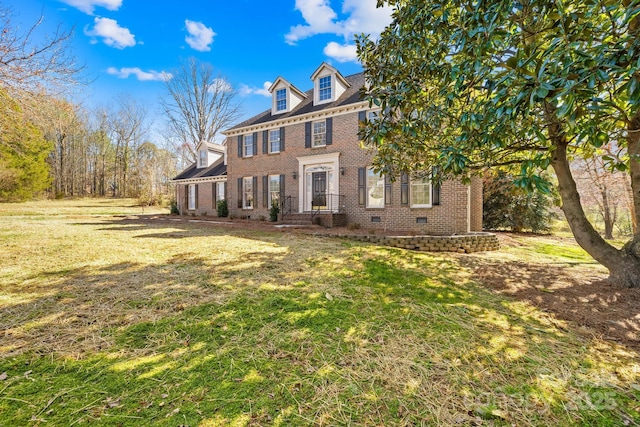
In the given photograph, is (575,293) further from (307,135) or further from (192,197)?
(192,197)

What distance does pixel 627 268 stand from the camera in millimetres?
4242

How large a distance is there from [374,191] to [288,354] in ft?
33.5

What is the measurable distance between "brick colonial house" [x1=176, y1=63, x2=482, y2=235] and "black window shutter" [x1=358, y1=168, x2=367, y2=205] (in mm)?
46

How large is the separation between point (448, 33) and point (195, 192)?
772 inches

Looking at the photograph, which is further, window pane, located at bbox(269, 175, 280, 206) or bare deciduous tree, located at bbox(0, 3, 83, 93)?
window pane, located at bbox(269, 175, 280, 206)

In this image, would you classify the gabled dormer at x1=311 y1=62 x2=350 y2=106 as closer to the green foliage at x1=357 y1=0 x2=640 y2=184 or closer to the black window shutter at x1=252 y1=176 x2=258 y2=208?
the black window shutter at x1=252 y1=176 x2=258 y2=208

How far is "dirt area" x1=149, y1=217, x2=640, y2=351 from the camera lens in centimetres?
299

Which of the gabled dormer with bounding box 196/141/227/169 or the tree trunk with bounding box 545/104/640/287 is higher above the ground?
the gabled dormer with bounding box 196/141/227/169

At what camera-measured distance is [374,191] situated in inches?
469

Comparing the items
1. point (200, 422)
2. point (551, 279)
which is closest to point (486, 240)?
point (551, 279)

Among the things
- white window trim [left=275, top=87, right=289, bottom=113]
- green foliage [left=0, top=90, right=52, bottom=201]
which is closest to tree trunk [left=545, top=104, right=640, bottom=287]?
white window trim [left=275, top=87, right=289, bottom=113]

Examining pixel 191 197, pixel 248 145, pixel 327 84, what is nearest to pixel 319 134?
pixel 327 84

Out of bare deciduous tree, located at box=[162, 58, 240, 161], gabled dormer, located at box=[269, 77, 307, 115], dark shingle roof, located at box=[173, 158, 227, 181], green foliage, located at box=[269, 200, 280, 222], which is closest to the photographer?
green foliage, located at box=[269, 200, 280, 222]

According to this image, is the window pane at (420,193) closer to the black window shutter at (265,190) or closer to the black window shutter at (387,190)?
the black window shutter at (387,190)
